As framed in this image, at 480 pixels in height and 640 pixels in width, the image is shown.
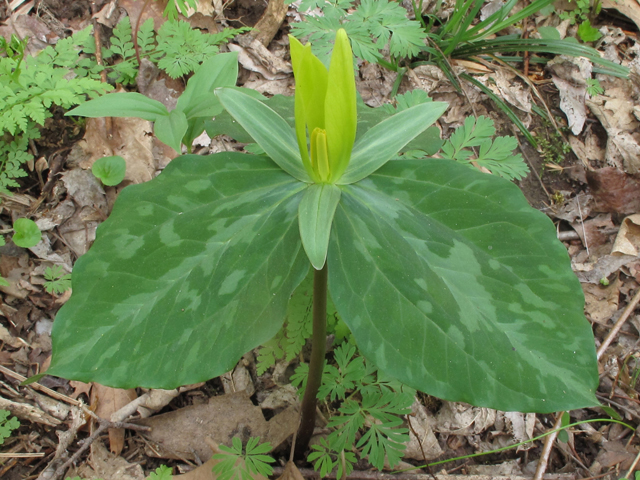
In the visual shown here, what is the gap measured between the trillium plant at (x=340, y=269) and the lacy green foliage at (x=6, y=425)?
943 millimetres

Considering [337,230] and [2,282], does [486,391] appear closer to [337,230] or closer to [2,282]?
[337,230]

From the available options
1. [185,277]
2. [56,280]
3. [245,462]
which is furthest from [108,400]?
[185,277]

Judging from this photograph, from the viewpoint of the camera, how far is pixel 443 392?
0.93 metres

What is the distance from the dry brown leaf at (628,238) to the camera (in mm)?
2246

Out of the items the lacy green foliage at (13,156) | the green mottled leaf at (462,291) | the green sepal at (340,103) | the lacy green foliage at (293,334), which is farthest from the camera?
the lacy green foliage at (13,156)

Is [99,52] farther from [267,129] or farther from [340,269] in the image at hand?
[340,269]

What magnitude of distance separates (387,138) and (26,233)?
169 centimetres

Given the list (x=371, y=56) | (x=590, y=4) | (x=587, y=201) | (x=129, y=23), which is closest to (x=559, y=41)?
(x=590, y=4)

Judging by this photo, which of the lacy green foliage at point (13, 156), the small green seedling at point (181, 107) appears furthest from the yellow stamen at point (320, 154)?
the lacy green foliage at point (13, 156)

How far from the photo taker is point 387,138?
1.03 m

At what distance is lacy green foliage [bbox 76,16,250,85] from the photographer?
2.30 m

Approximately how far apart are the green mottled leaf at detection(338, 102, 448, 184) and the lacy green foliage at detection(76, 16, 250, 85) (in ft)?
5.14

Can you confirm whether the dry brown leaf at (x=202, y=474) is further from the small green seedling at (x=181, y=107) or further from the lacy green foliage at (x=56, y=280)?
the small green seedling at (x=181, y=107)

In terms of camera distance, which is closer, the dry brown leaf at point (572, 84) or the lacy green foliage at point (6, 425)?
the lacy green foliage at point (6, 425)
